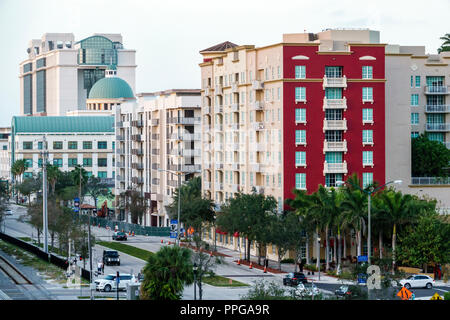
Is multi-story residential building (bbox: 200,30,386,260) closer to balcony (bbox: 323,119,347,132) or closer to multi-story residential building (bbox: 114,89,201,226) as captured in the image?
balcony (bbox: 323,119,347,132)

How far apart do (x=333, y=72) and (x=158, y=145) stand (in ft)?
190

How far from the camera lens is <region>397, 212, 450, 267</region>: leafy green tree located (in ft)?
299

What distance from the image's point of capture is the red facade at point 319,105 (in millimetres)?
109875

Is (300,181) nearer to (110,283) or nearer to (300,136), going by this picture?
(300,136)

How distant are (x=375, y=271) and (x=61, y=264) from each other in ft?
120

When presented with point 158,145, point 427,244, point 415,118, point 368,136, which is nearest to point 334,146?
point 368,136

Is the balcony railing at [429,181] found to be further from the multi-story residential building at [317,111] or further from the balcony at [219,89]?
the balcony at [219,89]

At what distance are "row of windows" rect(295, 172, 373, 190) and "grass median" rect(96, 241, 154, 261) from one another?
18654 millimetres

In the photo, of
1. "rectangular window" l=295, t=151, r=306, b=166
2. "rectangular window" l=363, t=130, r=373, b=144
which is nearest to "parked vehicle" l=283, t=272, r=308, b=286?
"rectangular window" l=295, t=151, r=306, b=166

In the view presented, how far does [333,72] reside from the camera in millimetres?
111438

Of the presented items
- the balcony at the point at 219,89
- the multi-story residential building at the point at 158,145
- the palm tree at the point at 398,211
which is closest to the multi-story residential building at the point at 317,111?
the balcony at the point at 219,89

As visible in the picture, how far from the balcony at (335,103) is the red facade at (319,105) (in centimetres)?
52

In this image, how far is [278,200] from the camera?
110m

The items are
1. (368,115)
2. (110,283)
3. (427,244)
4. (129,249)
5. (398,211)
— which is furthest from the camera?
(129,249)
